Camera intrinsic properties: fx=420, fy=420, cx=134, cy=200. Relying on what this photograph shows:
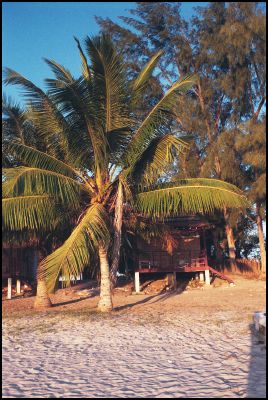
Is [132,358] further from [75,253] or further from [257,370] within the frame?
[75,253]

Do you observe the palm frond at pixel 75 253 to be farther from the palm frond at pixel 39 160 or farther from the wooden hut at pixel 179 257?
the wooden hut at pixel 179 257

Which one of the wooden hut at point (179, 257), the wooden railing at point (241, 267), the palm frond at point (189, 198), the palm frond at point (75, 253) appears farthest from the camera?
the wooden railing at point (241, 267)

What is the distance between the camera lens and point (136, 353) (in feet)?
26.5

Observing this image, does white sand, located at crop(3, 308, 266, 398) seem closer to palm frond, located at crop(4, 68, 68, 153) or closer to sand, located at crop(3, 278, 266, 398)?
sand, located at crop(3, 278, 266, 398)

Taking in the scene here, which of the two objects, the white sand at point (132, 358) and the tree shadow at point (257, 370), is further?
the white sand at point (132, 358)

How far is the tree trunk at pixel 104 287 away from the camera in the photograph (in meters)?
13.5

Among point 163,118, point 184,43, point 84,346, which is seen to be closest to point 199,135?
point 184,43

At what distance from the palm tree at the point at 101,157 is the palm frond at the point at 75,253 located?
0.08 m

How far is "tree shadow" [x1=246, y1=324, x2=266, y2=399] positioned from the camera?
5.44 meters

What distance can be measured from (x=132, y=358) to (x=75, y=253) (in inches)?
155

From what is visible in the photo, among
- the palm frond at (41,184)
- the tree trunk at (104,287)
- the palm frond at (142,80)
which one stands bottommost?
the tree trunk at (104,287)

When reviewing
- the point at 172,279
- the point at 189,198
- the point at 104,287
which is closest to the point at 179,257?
the point at 172,279

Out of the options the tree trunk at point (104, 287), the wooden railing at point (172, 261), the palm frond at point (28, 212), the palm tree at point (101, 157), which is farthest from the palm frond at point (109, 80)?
the wooden railing at point (172, 261)

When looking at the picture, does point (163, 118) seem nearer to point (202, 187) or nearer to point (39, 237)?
point (202, 187)
